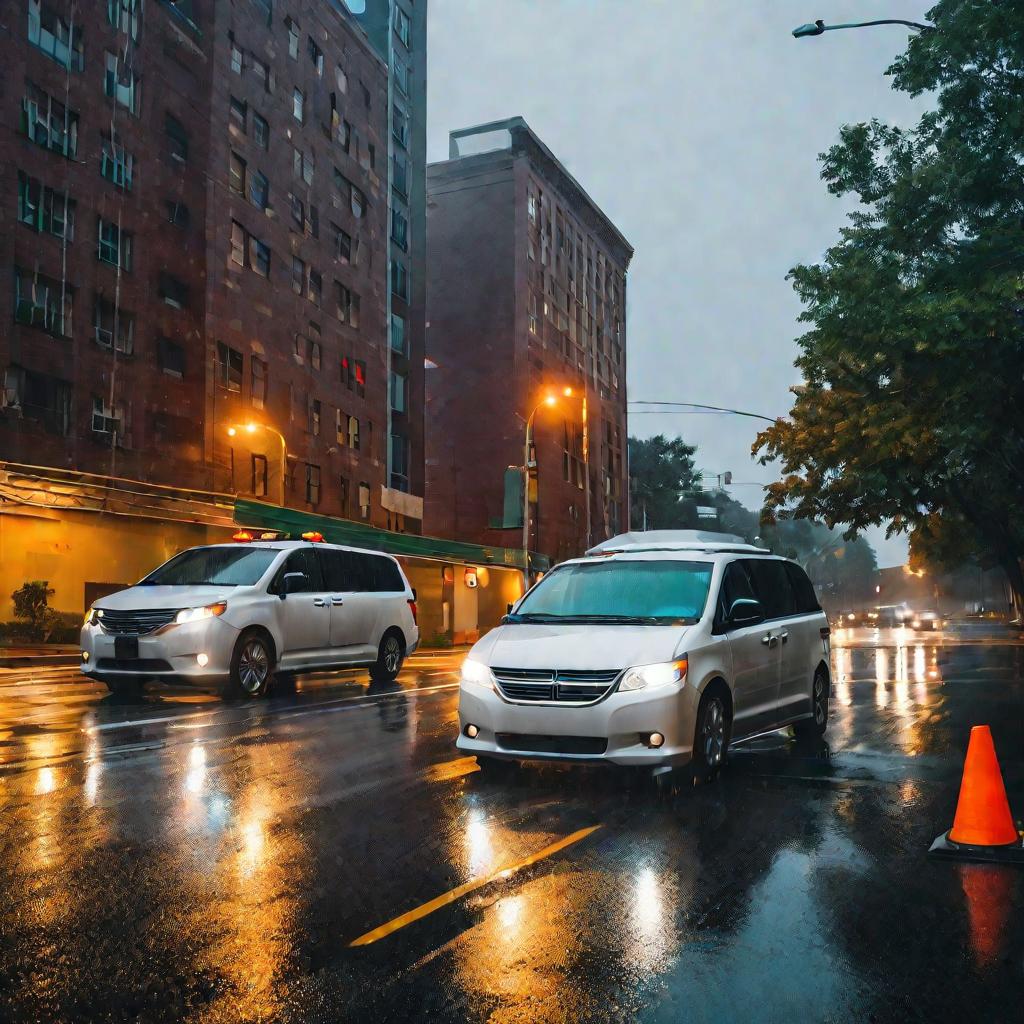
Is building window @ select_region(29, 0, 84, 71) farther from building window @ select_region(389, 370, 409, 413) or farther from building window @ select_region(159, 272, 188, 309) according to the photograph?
building window @ select_region(389, 370, 409, 413)

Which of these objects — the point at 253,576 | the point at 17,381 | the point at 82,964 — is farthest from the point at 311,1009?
the point at 17,381

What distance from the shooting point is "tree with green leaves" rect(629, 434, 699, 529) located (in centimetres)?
9650

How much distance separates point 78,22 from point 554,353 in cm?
4258

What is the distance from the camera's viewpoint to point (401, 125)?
56688 millimetres

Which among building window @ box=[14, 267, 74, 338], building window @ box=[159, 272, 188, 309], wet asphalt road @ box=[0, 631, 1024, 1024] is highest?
building window @ box=[159, 272, 188, 309]

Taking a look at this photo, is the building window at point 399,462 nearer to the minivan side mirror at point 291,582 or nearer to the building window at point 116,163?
the building window at point 116,163

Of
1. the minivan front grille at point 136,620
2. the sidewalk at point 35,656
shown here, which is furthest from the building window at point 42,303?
the minivan front grille at point 136,620

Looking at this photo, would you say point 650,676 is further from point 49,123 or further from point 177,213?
point 177,213

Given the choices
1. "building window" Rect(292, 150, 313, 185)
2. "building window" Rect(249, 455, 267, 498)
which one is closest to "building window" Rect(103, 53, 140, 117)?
"building window" Rect(292, 150, 313, 185)

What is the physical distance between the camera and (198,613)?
1303 cm

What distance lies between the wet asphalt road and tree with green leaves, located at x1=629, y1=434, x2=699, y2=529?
86319mm

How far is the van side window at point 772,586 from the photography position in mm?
10180

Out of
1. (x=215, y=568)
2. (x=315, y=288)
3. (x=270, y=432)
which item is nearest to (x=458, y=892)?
(x=215, y=568)

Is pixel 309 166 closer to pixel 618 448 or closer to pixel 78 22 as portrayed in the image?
pixel 78 22
